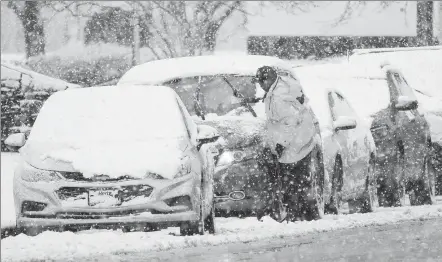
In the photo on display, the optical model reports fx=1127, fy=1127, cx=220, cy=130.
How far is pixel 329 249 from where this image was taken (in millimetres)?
7906

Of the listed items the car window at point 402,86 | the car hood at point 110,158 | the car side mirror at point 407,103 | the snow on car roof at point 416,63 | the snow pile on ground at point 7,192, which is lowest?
the snow pile on ground at point 7,192

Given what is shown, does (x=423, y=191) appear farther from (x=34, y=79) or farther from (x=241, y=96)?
(x=34, y=79)

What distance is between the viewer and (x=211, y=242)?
8.20m

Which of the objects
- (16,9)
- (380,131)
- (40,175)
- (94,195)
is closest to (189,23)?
(16,9)

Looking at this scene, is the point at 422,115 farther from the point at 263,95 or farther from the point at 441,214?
the point at 263,95

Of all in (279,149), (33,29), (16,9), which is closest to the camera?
(279,149)

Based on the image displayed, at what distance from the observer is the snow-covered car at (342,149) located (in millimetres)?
10750

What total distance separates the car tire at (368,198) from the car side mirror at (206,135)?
329 centimetres

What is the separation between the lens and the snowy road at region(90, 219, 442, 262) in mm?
→ 7352

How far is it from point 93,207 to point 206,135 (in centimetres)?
118

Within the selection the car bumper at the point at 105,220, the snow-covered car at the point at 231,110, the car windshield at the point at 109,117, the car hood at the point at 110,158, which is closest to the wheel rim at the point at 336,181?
the snow-covered car at the point at 231,110

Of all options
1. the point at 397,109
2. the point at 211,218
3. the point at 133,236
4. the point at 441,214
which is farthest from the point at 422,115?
the point at 133,236

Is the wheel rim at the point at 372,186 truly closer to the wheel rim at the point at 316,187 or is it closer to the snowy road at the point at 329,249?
the wheel rim at the point at 316,187

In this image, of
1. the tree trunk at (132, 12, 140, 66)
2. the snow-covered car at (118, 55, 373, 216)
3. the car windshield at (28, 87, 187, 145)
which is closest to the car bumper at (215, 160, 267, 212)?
the snow-covered car at (118, 55, 373, 216)
